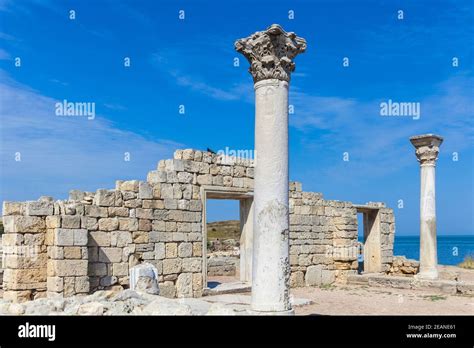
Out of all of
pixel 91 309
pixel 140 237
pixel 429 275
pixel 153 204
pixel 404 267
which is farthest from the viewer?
pixel 404 267

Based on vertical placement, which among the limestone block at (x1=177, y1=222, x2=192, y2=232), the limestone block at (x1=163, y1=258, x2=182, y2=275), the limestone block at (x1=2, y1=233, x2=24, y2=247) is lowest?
the limestone block at (x1=163, y1=258, x2=182, y2=275)

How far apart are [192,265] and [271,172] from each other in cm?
613

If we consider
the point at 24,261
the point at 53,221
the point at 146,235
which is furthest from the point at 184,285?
the point at 24,261

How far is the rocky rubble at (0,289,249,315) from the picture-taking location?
6.74 metres

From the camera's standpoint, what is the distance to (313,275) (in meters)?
16.4

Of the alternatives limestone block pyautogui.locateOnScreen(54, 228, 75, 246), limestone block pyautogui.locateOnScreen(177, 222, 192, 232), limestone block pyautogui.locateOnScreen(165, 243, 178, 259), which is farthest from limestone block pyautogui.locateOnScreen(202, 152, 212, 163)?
limestone block pyautogui.locateOnScreen(54, 228, 75, 246)

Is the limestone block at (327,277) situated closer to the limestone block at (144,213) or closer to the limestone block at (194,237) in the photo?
the limestone block at (194,237)

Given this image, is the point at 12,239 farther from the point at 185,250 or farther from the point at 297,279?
the point at 297,279

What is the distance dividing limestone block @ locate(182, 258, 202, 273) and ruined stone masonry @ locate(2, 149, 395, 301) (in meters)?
0.02

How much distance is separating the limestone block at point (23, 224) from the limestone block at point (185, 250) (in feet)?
11.2

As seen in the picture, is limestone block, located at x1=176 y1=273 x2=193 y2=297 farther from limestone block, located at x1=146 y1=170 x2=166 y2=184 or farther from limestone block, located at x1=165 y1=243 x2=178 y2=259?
limestone block, located at x1=146 y1=170 x2=166 y2=184

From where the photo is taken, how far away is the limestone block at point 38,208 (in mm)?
10078
